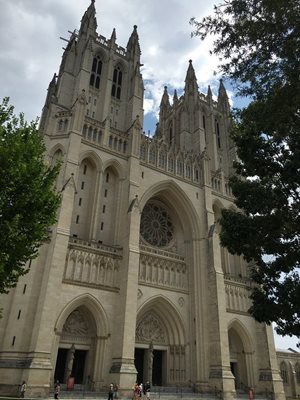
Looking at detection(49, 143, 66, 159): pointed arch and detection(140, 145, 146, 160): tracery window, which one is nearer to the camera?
detection(49, 143, 66, 159): pointed arch

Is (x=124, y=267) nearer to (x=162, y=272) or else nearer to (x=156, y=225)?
(x=162, y=272)

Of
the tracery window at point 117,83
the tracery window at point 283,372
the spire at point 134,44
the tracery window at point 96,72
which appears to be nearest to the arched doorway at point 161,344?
the tracery window at point 283,372

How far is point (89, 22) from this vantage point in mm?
36062

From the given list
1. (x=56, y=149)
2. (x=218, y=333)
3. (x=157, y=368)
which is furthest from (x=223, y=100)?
→ (x=157, y=368)

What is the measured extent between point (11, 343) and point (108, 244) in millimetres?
9522

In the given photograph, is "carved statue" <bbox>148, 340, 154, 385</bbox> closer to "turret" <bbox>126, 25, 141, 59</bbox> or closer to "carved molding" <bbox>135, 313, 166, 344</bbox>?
"carved molding" <bbox>135, 313, 166, 344</bbox>

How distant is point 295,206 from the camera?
11758mm

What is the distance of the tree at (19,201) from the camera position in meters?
10.5

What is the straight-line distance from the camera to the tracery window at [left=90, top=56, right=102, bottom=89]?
33.4 m

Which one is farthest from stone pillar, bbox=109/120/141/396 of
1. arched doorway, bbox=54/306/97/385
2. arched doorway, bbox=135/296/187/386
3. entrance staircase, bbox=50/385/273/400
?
arched doorway, bbox=135/296/187/386

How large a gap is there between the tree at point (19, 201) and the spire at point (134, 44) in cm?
3034

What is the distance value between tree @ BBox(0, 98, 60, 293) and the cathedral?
9270 mm

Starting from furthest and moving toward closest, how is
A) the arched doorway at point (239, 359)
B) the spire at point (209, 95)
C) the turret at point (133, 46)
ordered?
1. the spire at point (209, 95)
2. the turret at point (133, 46)
3. the arched doorway at point (239, 359)

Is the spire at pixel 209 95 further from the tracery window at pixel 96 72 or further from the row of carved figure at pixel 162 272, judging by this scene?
the row of carved figure at pixel 162 272
